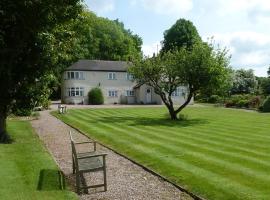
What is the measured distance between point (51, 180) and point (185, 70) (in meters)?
26.5

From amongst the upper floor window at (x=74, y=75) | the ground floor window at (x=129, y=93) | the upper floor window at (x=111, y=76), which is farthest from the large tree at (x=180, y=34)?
the upper floor window at (x=74, y=75)

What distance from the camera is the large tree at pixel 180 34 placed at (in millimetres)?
94338

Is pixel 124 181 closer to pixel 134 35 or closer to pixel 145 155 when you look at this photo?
pixel 145 155

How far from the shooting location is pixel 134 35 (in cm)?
12262

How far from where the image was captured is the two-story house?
72.9 m

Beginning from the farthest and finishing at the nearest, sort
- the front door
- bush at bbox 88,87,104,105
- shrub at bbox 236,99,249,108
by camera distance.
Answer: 1. the front door
2. bush at bbox 88,87,104,105
3. shrub at bbox 236,99,249,108

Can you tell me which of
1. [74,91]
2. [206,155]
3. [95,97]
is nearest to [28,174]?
[206,155]

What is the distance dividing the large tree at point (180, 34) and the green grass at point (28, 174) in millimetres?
74900

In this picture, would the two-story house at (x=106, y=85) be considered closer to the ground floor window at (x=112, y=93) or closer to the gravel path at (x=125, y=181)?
the ground floor window at (x=112, y=93)

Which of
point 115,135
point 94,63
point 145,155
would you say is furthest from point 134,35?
point 145,155

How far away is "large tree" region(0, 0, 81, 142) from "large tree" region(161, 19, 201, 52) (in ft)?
237

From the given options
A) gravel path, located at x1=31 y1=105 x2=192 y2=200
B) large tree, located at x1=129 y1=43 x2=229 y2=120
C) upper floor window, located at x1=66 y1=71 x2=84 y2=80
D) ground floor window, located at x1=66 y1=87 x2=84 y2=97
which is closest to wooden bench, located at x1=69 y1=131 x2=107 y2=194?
gravel path, located at x1=31 y1=105 x2=192 y2=200

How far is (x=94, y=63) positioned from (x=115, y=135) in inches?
1997

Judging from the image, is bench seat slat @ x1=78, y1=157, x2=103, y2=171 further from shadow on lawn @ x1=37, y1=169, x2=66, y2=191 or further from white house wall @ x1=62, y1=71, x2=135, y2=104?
white house wall @ x1=62, y1=71, x2=135, y2=104
